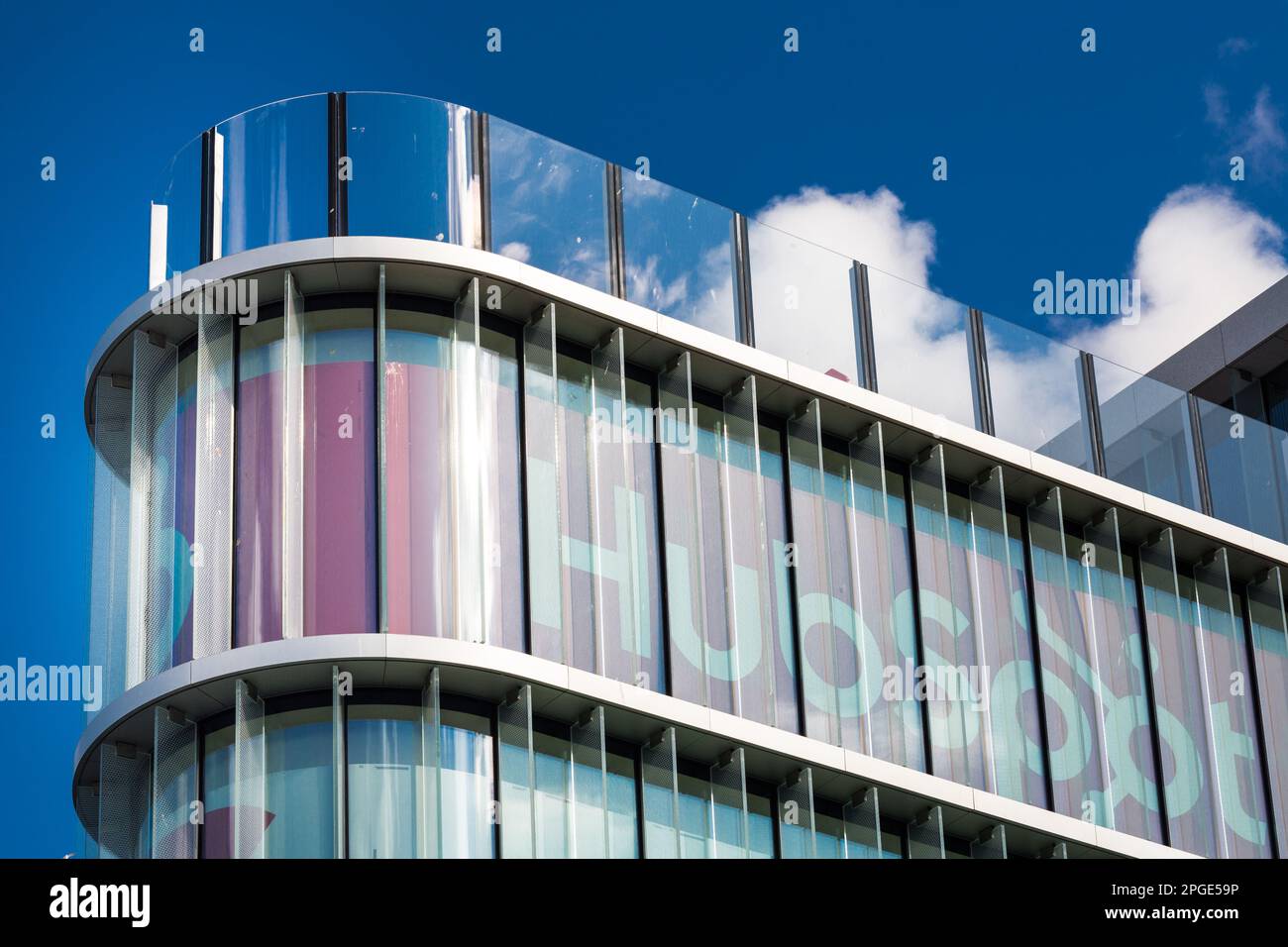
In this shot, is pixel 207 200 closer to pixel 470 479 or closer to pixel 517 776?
pixel 470 479

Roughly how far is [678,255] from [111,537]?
24.7ft

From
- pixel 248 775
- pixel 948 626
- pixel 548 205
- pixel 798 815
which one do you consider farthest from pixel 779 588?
pixel 248 775

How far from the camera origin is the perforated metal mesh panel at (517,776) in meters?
23.4

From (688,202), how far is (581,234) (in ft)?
5.48

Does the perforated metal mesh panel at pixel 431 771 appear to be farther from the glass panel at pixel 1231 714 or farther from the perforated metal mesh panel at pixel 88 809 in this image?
the glass panel at pixel 1231 714

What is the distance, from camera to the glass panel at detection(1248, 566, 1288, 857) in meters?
31.6

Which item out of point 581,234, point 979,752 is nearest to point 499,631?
point 581,234

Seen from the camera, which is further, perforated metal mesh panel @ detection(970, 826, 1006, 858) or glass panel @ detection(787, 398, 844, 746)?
perforated metal mesh panel @ detection(970, 826, 1006, 858)

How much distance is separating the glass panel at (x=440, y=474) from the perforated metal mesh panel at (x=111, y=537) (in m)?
3.38

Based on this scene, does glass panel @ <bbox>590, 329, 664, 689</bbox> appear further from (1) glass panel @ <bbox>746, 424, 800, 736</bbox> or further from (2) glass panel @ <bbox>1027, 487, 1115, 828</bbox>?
(2) glass panel @ <bbox>1027, 487, 1115, 828</bbox>

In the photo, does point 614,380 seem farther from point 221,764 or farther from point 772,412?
point 221,764

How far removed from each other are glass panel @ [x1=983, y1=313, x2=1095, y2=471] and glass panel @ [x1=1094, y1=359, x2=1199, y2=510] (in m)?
0.46

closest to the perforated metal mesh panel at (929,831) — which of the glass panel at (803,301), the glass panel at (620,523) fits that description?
the glass panel at (620,523)

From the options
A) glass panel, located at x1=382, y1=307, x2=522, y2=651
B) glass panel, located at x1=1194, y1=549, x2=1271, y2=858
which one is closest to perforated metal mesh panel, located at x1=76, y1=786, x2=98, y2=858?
glass panel, located at x1=382, y1=307, x2=522, y2=651
